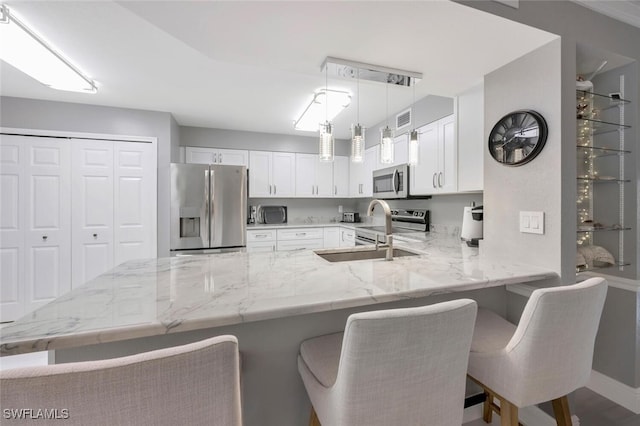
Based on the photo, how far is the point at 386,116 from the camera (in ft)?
12.1

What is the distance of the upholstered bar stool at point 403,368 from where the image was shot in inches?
29.7

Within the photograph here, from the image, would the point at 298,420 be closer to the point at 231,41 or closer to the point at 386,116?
the point at 231,41

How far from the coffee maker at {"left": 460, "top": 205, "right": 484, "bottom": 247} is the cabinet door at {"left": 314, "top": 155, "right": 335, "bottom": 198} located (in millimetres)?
2623

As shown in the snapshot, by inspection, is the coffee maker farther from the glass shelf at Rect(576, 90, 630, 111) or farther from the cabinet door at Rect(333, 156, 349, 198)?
the cabinet door at Rect(333, 156, 349, 198)

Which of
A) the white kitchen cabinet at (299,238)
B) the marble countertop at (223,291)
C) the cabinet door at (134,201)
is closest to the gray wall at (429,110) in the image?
the marble countertop at (223,291)

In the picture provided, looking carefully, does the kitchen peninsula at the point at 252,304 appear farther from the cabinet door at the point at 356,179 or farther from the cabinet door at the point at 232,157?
the cabinet door at the point at 356,179

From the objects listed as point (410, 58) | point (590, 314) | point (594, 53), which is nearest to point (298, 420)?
point (590, 314)

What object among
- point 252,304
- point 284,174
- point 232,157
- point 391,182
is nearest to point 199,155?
point 232,157

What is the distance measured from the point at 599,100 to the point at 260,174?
374 cm

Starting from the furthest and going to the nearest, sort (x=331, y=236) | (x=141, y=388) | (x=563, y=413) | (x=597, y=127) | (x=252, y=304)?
(x=331, y=236) → (x=597, y=127) → (x=563, y=413) → (x=252, y=304) → (x=141, y=388)

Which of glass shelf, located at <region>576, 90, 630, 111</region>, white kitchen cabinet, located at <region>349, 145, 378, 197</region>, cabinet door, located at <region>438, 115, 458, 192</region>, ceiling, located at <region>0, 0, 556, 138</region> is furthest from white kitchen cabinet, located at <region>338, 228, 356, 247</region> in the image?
glass shelf, located at <region>576, 90, 630, 111</region>

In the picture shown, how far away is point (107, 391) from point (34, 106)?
12.6 feet

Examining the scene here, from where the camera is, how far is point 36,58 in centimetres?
200

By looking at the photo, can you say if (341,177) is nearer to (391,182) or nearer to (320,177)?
(320,177)
